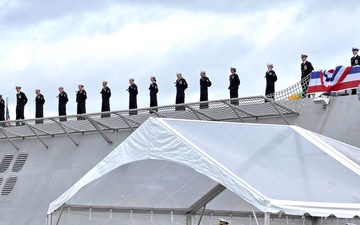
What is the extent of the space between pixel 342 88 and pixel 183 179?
393 inches

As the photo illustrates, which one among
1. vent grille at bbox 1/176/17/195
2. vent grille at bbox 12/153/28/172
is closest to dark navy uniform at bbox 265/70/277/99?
vent grille at bbox 12/153/28/172

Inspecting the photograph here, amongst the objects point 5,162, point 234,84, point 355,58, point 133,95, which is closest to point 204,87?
point 234,84

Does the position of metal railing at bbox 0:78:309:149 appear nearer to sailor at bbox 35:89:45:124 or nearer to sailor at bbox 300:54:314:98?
sailor at bbox 300:54:314:98

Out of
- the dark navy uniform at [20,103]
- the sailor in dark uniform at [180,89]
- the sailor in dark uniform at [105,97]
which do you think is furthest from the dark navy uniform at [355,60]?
the dark navy uniform at [20,103]

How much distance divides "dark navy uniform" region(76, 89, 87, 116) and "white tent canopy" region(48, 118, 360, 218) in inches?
670

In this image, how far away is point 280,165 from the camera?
16.7m

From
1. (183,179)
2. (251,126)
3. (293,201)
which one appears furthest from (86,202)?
(293,201)

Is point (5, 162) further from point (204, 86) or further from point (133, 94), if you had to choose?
point (204, 86)

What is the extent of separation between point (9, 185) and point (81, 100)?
4.99m

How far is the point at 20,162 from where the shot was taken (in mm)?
36156

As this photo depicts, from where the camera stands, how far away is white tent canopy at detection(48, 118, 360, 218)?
15.2 m

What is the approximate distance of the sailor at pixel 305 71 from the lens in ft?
92.0

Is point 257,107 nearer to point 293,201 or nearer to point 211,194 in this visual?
point 211,194

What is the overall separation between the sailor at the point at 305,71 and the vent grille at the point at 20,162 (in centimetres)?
1404
